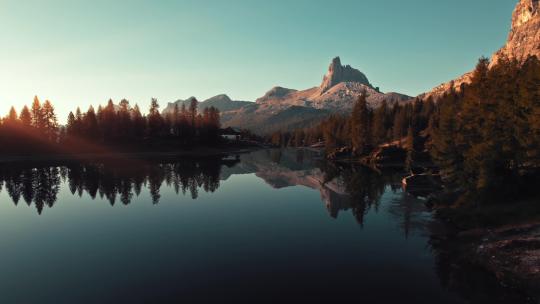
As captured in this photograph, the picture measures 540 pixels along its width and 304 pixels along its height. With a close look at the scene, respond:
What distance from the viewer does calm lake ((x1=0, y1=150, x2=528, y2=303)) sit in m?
20.2

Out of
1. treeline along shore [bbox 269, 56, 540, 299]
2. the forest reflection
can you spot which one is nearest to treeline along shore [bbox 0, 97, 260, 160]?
the forest reflection

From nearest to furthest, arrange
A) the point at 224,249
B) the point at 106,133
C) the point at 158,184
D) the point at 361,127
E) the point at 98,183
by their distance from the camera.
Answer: the point at 224,249
the point at 158,184
the point at 98,183
the point at 361,127
the point at 106,133

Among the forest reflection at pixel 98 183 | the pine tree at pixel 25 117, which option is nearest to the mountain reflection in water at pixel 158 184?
the forest reflection at pixel 98 183

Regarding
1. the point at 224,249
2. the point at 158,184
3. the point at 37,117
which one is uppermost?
the point at 37,117

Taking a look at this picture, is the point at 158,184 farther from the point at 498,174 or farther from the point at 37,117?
the point at 37,117

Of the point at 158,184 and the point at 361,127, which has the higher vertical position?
the point at 361,127

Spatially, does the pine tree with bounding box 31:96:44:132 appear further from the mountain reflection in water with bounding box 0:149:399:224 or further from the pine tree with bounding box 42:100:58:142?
the mountain reflection in water with bounding box 0:149:399:224

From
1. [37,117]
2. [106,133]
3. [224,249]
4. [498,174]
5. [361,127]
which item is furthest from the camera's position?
[106,133]

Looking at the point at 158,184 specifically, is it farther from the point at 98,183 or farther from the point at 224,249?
the point at 224,249

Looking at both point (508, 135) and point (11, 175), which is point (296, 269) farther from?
point (11, 175)

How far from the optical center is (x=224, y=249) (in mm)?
28328

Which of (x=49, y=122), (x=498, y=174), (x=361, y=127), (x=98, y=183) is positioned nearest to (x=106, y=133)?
(x=49, y=122)

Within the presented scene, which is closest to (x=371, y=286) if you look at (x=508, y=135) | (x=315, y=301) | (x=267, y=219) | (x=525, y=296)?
(x=315, y=301)

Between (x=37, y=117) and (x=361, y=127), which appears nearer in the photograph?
(x=361, y=127)
